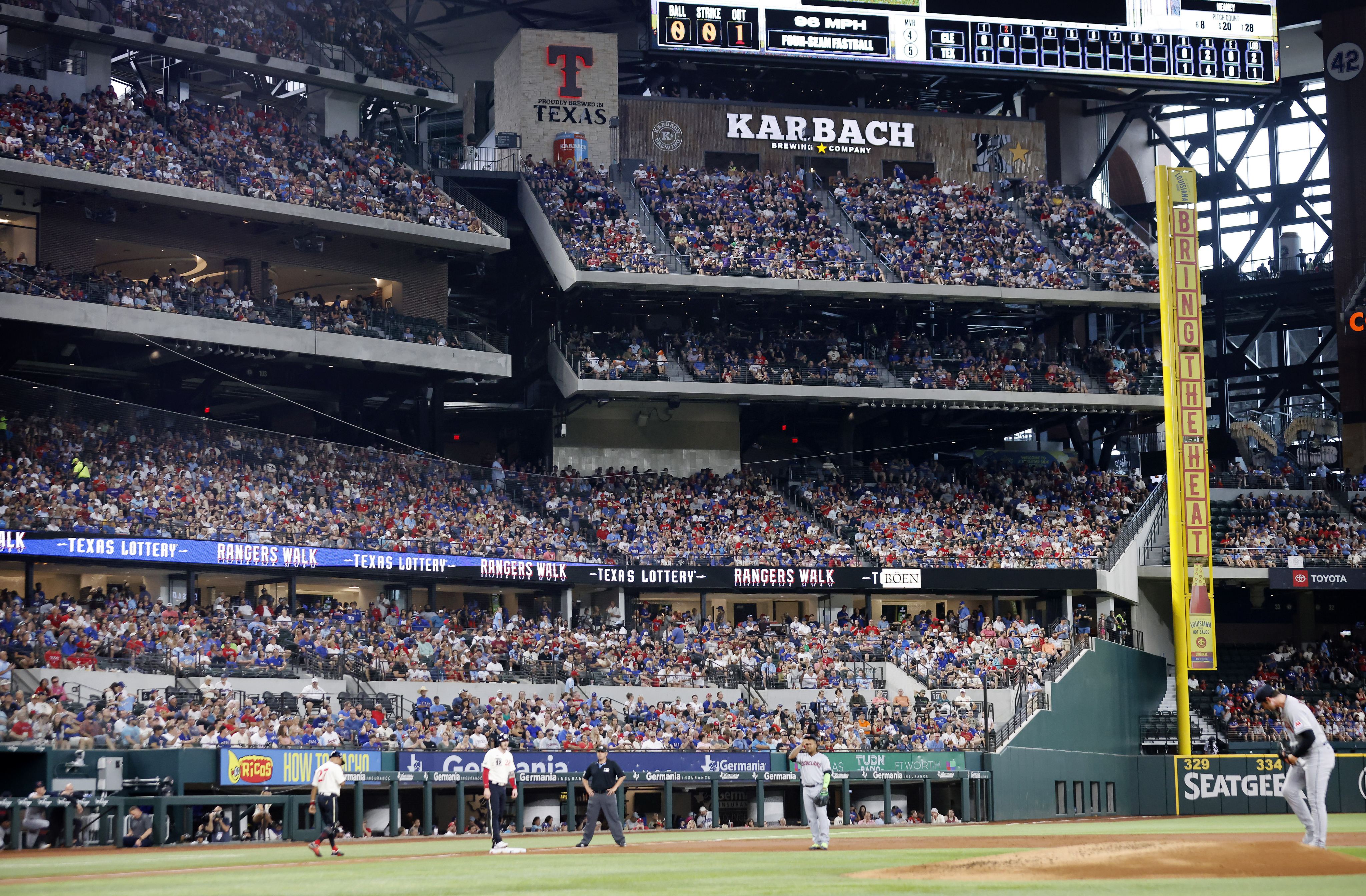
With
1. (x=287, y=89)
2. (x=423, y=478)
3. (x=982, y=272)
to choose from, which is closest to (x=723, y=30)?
(x=982, y=272)

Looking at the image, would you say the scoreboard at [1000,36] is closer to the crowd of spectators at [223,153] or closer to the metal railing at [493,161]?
the metal railing at [493,161]

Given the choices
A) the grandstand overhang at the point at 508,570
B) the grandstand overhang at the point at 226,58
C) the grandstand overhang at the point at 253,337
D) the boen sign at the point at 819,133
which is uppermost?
the boen sign at the point at 819,133

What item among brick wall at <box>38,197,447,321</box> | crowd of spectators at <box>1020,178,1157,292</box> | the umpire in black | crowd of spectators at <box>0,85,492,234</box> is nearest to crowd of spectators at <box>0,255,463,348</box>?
brick wall at <box>38,197,447,321</box>

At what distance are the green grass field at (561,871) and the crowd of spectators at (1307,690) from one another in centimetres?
1834

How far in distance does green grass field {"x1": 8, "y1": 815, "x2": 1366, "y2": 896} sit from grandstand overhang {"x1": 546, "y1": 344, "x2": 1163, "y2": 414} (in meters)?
22.4

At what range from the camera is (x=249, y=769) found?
26.7m

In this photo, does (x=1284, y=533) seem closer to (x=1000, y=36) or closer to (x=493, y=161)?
(x=1000, y=36)

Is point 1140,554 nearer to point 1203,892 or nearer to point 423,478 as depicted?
point 423,478

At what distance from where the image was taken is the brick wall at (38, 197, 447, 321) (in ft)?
132

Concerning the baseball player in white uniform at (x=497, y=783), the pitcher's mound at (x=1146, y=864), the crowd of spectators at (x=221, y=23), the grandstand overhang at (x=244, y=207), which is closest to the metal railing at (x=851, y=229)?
the grandstand overhang at (x=244, y=207)

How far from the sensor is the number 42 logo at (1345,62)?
55.8 metres

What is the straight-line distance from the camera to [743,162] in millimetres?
54969

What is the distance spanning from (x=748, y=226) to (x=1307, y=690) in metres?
23.4

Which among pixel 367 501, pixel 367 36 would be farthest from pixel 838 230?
pixel 367 501
